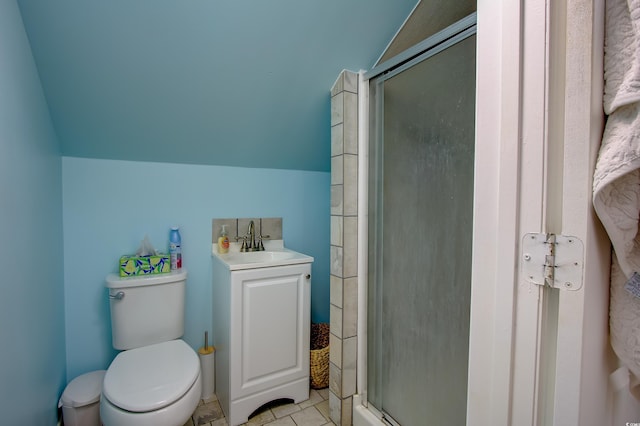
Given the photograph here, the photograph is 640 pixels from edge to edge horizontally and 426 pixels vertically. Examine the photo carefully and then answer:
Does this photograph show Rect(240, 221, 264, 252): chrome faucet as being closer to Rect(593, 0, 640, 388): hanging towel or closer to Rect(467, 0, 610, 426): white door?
Rect(467, 0, 610, 426): white door

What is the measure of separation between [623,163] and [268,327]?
1540mm

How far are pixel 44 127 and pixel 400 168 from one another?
61.1 inches

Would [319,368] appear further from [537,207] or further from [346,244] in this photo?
[537,207]

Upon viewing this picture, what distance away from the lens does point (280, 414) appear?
162 cm

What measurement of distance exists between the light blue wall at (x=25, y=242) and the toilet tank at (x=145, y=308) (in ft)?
0.80

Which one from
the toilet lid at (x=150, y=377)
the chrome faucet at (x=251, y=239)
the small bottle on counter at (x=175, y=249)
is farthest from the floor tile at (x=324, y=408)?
the small bottle on counter at (x=175, y=249)

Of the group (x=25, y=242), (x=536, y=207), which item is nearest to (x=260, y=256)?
(x=25, y=242)

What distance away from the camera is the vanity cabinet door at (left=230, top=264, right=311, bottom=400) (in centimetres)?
151

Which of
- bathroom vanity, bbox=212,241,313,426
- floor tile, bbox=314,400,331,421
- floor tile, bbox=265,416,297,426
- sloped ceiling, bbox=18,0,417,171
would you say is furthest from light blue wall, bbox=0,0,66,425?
floor tile, bbox=314,400,331,421

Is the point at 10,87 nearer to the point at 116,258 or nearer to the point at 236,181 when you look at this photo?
the point at 116,258

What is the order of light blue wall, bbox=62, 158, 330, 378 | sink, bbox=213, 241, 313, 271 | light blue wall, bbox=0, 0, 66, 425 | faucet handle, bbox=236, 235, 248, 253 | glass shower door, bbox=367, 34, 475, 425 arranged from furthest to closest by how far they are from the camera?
faucet handle, bbox=236, 235, 248, 253 → sink, bbox=213, 241, 313, 271 → light blue wall, bbox=62, 158, 330, 378 → glass shower door, bbox=367, 34, 475, 425 → light blue wall, bbox=0, 0, 66, 425

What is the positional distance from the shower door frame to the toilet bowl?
1.05m

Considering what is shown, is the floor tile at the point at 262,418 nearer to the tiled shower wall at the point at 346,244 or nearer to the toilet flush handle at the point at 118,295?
the tiled shower wall at the point at 346,244

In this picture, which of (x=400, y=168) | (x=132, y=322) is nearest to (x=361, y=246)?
(x=400, y=168)
